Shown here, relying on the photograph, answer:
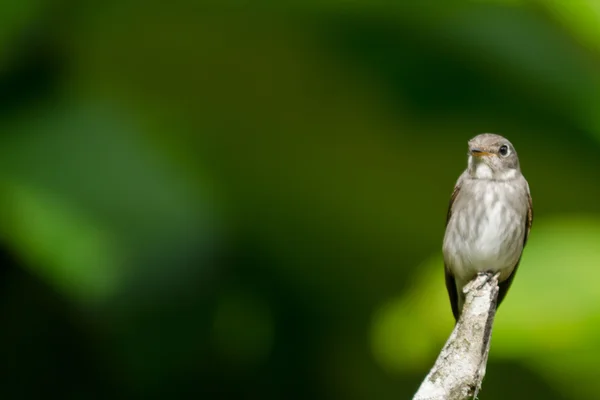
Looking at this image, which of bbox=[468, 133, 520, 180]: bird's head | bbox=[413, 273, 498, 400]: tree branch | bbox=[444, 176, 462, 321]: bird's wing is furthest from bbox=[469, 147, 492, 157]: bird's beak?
bbox=[413, 273, 498, 400]: tree branch

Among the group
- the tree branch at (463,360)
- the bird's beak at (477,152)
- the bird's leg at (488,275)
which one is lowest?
the tree branch at (463,360)

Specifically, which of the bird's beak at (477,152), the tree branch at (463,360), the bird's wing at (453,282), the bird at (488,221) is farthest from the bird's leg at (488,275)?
the tree branch at (463,360)

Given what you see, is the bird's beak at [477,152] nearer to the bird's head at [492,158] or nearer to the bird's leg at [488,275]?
the bird's head at [492,158]

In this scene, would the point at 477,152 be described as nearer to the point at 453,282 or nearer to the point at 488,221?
the point at 488,221

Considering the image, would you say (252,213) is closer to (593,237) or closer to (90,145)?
(90,145)

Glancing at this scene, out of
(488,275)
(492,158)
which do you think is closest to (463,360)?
(488,275)

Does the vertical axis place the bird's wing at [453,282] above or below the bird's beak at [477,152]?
below
